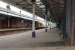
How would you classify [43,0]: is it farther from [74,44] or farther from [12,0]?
[74,44]

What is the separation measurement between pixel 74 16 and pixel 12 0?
552 inches

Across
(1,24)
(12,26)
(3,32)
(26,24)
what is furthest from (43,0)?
(26,24)

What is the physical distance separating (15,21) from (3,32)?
14.1 metres

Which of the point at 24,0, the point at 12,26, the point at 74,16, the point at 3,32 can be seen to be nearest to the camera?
the point at 74,16

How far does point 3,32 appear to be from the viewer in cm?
2583

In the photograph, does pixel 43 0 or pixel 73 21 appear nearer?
pixel 73 21

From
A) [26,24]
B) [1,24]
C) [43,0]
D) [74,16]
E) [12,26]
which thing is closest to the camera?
[74,16]

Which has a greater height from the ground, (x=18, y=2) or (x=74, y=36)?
(x=18, y=2)

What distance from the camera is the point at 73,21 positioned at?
1047 cm

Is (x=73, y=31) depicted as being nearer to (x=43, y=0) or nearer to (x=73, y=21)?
(x=73, y=21)

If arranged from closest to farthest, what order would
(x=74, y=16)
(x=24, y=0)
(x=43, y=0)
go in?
(x=74, y=16), (x=43, y=0), (x=24, y=0)

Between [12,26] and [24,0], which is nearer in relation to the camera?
[24,0]

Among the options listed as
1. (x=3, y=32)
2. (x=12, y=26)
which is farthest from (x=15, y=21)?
(x=3, y=32)

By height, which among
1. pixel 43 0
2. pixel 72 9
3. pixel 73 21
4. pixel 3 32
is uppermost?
pixel 43 0
